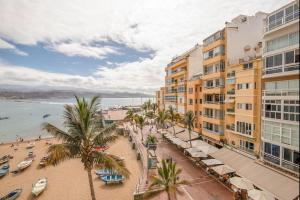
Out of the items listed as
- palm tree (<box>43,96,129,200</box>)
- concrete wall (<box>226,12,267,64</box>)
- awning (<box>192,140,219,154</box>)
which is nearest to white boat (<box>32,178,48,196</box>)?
palm tree (<box>43,96,129,200</box>)

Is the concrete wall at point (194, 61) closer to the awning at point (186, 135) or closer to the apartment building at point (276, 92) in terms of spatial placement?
the awning at point (186, 135)

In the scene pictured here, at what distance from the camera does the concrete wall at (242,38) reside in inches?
1282

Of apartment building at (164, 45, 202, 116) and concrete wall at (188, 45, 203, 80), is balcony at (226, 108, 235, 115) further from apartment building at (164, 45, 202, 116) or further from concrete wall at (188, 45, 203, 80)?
concrete wall at (188, 45, 203, 80)

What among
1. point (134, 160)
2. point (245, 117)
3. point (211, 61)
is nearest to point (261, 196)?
point (245, 117)

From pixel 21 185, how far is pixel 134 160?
21.7m

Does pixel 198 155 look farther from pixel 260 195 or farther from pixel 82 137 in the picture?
pixel 82 137

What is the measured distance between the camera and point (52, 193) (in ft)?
101

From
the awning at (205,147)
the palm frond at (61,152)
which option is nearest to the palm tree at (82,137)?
the palm frond at (61,152)

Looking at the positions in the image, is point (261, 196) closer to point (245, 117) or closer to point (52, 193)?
point (245, 117)

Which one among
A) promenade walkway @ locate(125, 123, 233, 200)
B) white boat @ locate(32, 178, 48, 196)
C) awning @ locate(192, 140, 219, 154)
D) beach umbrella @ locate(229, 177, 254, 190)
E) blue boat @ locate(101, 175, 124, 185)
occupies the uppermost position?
awning @ locate(192, 140, 219, 154)

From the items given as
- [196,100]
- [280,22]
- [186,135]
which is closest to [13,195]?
[186,135]

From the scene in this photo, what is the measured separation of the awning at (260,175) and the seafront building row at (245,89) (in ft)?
3.60

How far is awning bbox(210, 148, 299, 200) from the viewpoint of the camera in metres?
16.0

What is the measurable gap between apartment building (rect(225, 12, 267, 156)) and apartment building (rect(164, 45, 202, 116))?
16.0 metres
